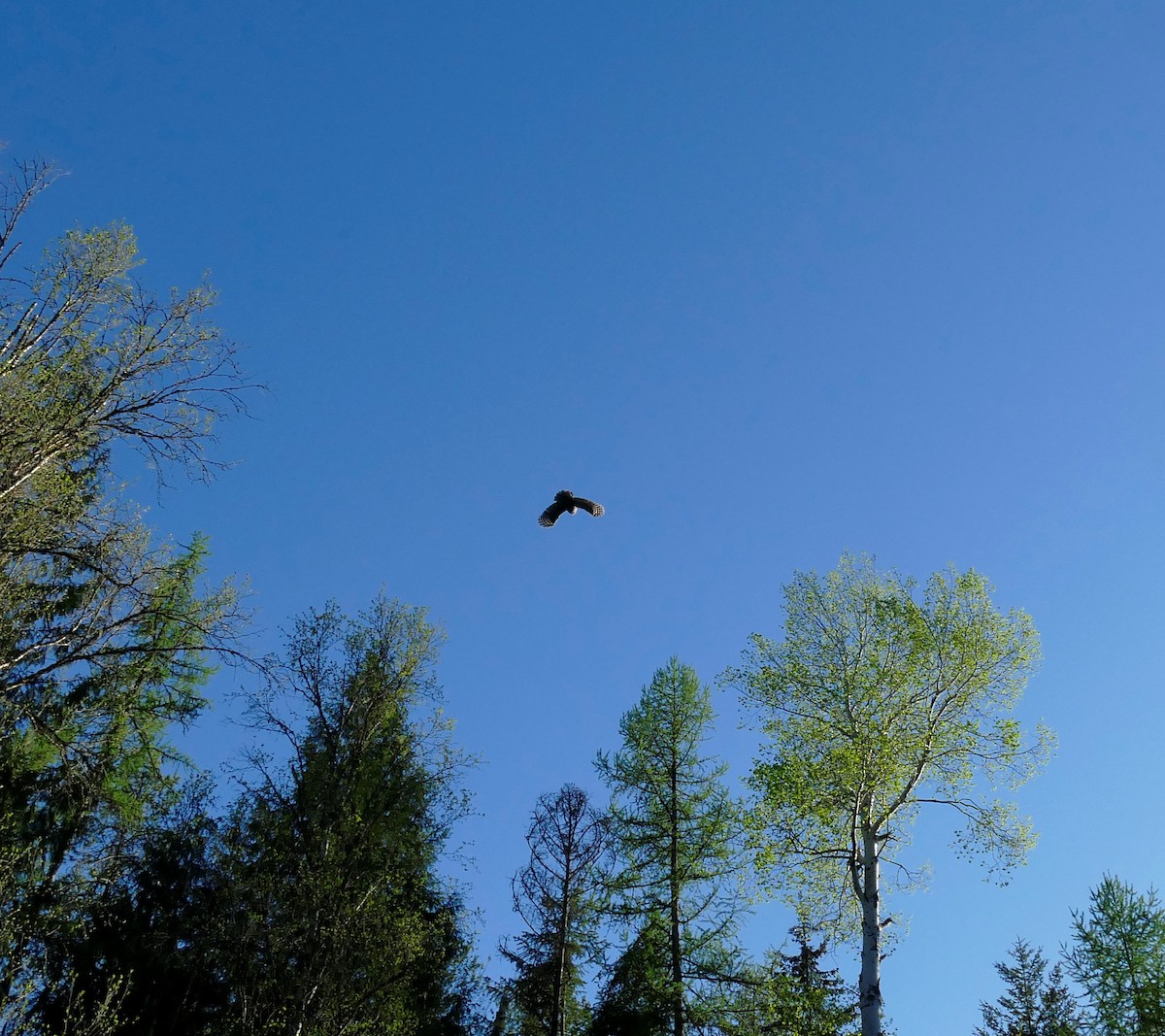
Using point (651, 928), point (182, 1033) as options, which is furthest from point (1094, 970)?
point (182, 1033)

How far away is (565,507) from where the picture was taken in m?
13.3

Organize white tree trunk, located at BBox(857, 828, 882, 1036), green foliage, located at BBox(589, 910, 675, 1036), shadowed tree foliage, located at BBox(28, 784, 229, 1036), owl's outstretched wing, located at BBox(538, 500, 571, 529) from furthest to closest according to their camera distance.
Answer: green foliage, located at BBox(589, 910, 675, 1036), shadowed tree foliage, located at BBox(28, 784, 229, 1036), owl's outstretched wing, located at BBox(538, 500, 571, 529), white tree trunk, located at BBox(857, 828, 882, 1036)

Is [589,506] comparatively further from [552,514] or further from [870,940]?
[870,940]

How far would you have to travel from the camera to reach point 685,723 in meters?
19.9


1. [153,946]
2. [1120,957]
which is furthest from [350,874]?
[1120,957]

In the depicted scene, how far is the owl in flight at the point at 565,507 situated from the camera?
13.2 metres

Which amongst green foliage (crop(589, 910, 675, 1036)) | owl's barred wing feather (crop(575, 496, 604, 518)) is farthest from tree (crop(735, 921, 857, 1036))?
owl's barred wing feather (crop(575, 496, 604, 518))

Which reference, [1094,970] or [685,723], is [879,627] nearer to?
[685,723]

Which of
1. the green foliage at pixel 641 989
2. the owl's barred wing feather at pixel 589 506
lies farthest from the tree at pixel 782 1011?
the owl's barred wing feather at pixel 589 506

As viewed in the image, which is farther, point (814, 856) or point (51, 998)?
point (51, 998)

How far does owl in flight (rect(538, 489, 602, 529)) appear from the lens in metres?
13.2

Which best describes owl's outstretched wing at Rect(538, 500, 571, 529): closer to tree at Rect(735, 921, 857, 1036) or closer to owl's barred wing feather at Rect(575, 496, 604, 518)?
owl's barred wing feather at Rect(575, 496, 604, 518)

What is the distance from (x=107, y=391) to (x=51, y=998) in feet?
31.9

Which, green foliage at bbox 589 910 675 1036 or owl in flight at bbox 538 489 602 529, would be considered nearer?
owl in flight at bbox 538 489 602 529
